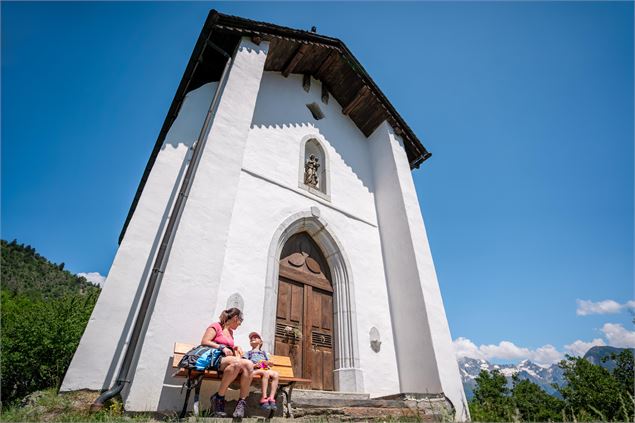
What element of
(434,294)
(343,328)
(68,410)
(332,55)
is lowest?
(68,410)

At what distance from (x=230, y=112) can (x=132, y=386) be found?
4.40 m

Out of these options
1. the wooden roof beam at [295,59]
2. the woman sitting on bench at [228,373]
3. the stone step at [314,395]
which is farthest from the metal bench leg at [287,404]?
the wooden roof beam at [295,59]

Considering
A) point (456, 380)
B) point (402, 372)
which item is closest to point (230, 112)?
point (402, 372)

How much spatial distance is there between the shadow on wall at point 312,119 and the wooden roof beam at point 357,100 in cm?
21

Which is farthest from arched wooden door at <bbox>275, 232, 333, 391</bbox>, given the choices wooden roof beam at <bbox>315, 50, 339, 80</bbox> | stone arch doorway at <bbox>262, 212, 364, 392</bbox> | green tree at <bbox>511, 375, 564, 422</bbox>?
green tree at <bbox>511, 375, 564, 422</bbox>

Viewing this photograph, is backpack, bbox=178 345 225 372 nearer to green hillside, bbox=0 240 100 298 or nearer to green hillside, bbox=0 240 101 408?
green hillside, bbox=0 240 101 408

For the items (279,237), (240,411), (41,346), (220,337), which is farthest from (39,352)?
(240,411)

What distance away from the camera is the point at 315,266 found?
704cm

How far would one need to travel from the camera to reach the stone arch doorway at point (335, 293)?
5.64 meters

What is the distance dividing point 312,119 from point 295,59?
5.13 ft

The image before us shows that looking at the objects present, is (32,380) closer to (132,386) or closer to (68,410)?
(68,410)

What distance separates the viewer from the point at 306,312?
21.0 feet

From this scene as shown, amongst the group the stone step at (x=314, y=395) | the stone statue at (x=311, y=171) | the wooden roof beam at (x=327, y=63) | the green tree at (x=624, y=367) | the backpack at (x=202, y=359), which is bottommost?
the stone step at (x=314, y=395)

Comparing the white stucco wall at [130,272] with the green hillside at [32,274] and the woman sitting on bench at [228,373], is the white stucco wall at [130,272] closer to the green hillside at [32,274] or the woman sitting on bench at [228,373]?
the woman sitting on bench at [228,373]
